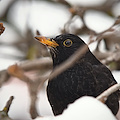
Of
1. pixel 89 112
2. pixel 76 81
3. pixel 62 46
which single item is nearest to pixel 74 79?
pixel 76 81

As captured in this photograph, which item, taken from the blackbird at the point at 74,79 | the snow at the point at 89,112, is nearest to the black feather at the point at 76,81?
the blackbird at the point at 74,79

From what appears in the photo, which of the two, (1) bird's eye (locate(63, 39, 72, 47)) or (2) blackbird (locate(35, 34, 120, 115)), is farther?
(1) bird's eye (locate(63, 39, 72, 47))

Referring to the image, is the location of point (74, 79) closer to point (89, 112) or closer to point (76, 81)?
point (76, 81)

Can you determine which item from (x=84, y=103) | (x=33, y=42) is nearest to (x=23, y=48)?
(x=33, y=42)

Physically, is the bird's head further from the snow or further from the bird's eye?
the snow

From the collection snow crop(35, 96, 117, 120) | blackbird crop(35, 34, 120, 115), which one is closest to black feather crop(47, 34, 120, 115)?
blackbird crop(35, 34, 120, 115)

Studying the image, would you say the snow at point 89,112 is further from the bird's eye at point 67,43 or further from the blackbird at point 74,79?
the bird's eye at point 67,43

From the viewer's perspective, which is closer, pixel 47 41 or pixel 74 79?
pixel 74 79
